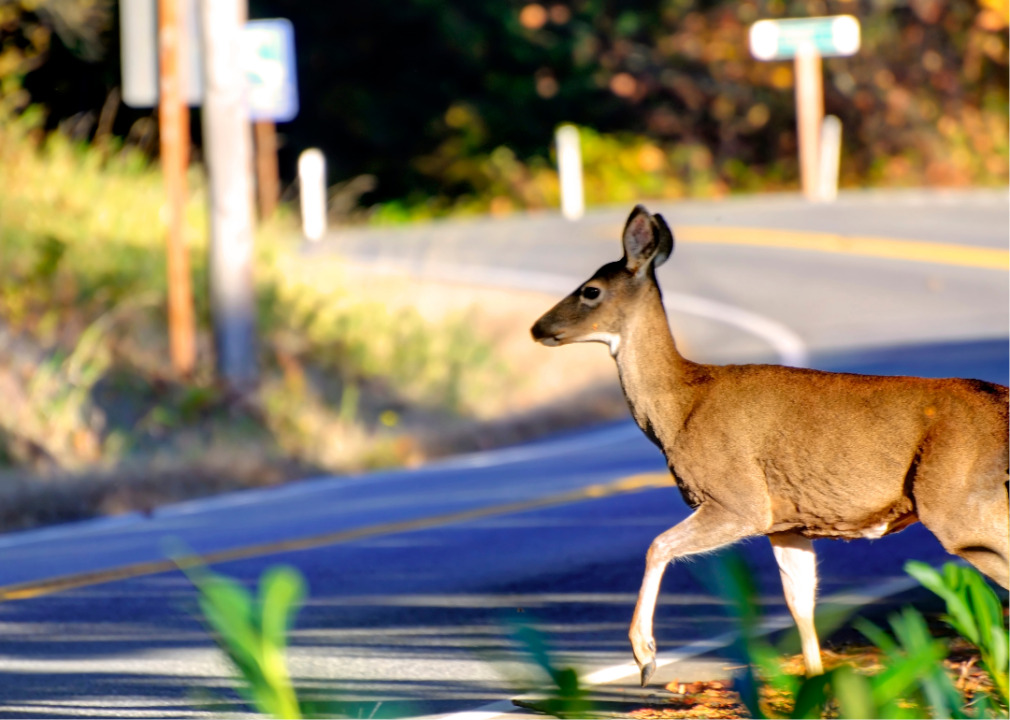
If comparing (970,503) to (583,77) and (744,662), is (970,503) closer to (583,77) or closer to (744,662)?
(744,662)

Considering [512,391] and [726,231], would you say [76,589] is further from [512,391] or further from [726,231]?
[726,231]

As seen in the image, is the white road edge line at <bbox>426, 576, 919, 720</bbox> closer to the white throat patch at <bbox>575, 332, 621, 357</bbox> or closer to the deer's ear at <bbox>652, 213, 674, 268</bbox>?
the white throat patch at <bbox>575, 332, 621, 357</bbox>

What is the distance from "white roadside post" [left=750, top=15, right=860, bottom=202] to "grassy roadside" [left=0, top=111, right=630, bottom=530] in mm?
13710

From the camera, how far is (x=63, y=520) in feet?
36.8

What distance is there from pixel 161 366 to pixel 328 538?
571 centimetres

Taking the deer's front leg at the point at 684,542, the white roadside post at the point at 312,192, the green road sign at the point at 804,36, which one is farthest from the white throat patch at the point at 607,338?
the green road sign at the point at 804,36

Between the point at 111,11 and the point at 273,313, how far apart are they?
34.1 ft

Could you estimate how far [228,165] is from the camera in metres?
13.8

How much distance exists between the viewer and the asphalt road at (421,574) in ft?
21.1

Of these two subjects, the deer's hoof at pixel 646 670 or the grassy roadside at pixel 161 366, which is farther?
the grassy roadside at pixel 161 366

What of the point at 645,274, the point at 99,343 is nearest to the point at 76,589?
the point at 645,274

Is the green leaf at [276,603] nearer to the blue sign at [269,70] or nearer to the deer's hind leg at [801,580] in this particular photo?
the deer's hind leg at [801,580]

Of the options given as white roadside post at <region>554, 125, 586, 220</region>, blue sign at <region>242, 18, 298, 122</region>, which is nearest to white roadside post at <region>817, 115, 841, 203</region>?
white roadside post at <region>554, 125, 586, 220</region>

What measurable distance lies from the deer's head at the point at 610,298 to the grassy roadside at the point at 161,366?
21.7ft
